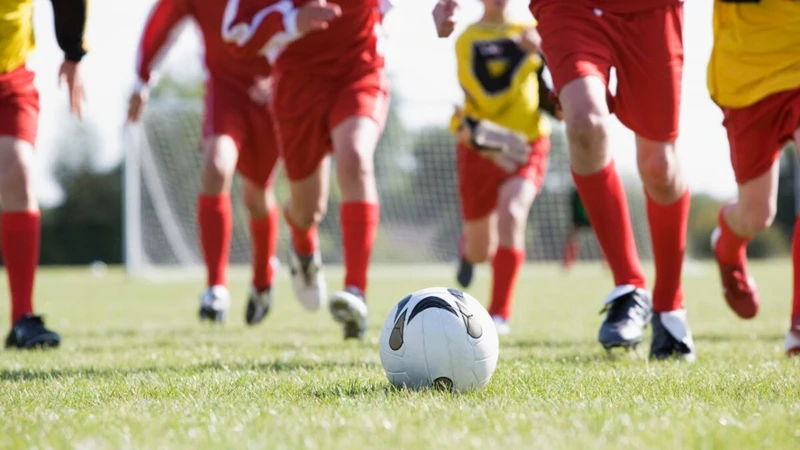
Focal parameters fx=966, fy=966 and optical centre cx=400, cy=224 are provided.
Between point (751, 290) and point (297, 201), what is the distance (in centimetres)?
256

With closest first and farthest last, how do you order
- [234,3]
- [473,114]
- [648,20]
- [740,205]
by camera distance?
1. [648,20]
2. [740,205]
3. [234,3]
4. [473,114]

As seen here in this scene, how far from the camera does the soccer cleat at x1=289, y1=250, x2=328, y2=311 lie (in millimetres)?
6102

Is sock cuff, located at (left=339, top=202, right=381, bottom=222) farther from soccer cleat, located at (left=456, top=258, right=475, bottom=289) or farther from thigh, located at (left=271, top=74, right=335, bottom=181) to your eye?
soccer cleat, located at (left=456, top=258, right=475, bottom=289)

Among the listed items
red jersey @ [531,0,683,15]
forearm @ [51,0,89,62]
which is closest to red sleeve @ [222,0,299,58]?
forearm @ [51,0,89,62]

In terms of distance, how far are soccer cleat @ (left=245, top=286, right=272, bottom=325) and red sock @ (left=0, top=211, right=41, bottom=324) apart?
1932mm

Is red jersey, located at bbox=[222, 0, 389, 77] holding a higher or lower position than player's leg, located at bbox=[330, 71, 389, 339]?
higher

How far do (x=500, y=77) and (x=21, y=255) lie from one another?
3.23 m

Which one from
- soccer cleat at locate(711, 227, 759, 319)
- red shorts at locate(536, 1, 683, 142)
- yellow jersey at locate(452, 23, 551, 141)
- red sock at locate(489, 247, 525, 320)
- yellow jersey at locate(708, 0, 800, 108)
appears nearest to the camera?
red shorts at locate(536, 1, 683, 142)

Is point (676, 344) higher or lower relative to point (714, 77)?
lower

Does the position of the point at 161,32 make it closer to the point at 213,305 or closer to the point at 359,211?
the point at 213,305

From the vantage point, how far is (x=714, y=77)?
4.24m

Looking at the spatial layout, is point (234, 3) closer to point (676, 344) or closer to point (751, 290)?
point (676, 344)

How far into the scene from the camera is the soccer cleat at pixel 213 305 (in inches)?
257

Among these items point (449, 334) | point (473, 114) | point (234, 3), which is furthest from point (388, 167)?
point (449, 334)
